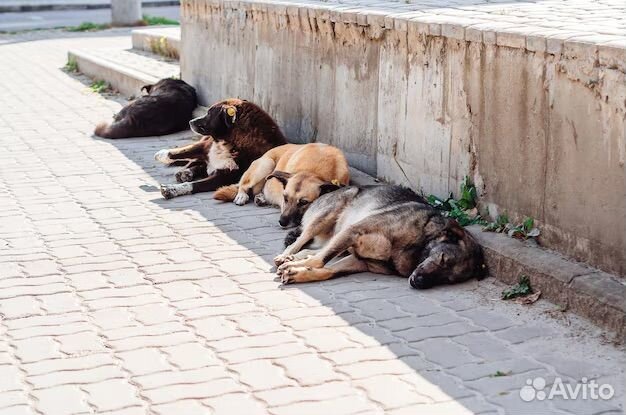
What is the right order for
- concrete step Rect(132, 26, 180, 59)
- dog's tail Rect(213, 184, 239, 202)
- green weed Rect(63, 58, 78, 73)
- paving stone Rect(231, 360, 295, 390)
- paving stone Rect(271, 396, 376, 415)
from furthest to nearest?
green weed Rect(63, 58, 78, 73) → concrete step Rect(132, 26, 180, 59) → dog's tail Rect(213, 184, 239, 202) → paving stone Rect(231, 360, 295, 390) → paving stone Rect(271, 396, 376, 415)

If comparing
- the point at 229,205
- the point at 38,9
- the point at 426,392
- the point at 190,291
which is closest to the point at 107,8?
the point at 38,9

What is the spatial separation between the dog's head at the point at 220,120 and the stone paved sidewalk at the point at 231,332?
103cm

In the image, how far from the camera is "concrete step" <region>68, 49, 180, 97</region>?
46.0 feet

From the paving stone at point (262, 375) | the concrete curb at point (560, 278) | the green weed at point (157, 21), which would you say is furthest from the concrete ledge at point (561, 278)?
the green weed at point (157, 21)

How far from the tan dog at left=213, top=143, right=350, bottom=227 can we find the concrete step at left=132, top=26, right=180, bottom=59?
7.24 metres

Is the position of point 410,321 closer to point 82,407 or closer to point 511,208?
point 511,208

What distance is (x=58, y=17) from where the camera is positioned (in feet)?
84.5

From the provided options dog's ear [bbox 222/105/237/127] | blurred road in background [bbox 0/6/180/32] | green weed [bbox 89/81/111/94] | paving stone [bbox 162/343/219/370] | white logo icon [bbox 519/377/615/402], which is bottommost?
blurred road in background [bbox 0/6/180/32]

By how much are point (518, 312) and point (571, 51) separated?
1496mm

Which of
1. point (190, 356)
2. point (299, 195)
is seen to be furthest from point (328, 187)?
point (190, 356)

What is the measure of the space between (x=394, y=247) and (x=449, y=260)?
40 cm

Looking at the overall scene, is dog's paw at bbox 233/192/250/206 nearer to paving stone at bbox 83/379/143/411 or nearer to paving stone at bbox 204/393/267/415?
paving stone at bbox 83/379/143/411

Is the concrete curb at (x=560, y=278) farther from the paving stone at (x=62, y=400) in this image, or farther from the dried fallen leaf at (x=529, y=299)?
the paving stone at (x=62, y=400)

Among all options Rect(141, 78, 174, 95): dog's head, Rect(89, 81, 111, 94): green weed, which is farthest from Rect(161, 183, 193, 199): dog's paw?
Rect(89, 81, 111, 94): green weed
